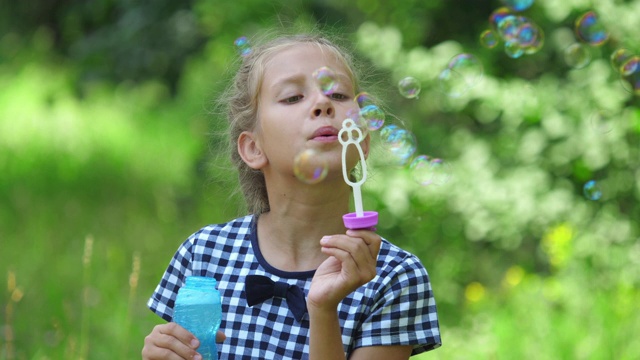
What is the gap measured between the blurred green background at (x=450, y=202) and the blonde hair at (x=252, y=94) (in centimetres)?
23

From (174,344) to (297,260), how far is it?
404mm

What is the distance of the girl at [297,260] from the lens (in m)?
2.13

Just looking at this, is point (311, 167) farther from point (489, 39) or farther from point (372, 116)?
point (489, 39)

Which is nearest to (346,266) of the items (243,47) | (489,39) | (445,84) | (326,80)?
(326,80)

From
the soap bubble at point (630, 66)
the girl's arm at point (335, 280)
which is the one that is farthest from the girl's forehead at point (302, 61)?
the soap bubble at point (630, 66)

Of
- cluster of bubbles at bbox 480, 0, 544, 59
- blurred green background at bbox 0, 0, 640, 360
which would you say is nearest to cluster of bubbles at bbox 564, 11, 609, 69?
cluster of bubbles at bbox 480, 0, 544, 59

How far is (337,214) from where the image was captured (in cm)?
235

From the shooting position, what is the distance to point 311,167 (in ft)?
7.08

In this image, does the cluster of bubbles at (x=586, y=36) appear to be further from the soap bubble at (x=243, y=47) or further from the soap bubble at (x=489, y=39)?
the soap bubble at (x=243, y=47)

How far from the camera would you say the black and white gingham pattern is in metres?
2.21

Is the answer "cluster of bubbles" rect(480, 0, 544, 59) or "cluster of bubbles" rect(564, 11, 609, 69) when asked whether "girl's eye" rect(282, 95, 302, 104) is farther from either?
"cluster of bubbles" rect(564, 11, 609, 69)

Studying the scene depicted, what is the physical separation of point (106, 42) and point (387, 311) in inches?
350

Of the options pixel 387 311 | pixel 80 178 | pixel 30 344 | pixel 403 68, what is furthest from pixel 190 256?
pixel 80 178

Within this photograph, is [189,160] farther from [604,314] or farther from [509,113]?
[604,314]
